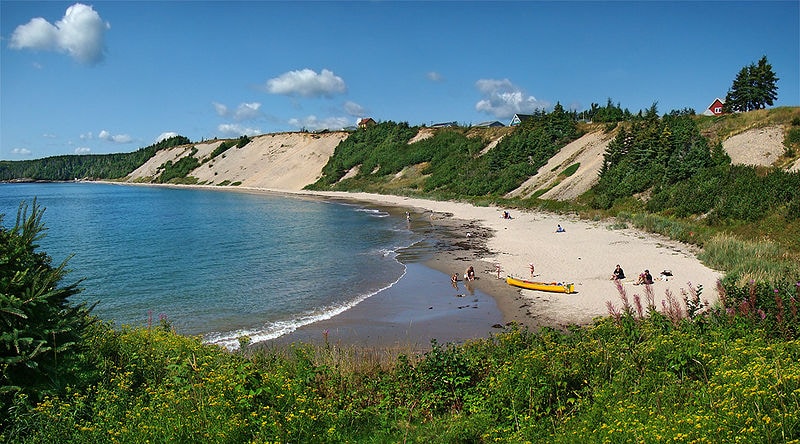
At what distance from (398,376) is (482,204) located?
Result: 4791cm

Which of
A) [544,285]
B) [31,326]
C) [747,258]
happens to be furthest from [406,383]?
[747,258]

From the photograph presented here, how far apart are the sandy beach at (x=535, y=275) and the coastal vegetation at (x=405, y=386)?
5.78 meters

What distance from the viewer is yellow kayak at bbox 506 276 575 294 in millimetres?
20625

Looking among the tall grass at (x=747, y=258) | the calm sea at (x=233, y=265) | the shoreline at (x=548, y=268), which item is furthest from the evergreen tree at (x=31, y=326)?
the tall grass at (x=747, y=258)

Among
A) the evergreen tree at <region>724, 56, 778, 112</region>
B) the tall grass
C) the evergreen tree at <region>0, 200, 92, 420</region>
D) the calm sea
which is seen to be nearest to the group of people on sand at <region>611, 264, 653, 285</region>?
the tall grass

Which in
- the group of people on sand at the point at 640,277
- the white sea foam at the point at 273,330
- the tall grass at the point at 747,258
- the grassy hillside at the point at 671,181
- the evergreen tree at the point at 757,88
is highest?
the evergreen tree at the point at 757,88

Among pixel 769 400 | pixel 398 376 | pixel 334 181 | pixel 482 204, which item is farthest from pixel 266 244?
pixel 334 181

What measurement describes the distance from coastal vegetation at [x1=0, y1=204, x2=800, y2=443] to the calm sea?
197 centimetres

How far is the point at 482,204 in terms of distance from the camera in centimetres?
5603

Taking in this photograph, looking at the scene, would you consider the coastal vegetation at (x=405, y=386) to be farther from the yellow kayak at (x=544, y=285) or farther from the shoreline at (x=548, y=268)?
the yellow kayak at (x=544, y=285)

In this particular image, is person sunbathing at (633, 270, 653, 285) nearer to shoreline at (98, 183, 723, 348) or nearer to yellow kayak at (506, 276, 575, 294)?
shoreline at (98, 183, 723, 348)

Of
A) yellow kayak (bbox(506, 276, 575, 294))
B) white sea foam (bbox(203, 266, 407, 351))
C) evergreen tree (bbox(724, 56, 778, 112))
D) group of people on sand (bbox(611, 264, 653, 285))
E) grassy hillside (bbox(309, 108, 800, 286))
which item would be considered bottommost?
white sea foam (bbox(203, 266, 407, 351))

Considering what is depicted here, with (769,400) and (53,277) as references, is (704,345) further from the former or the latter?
(53,277)

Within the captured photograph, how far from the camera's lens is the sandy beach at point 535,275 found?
56.3 feet
